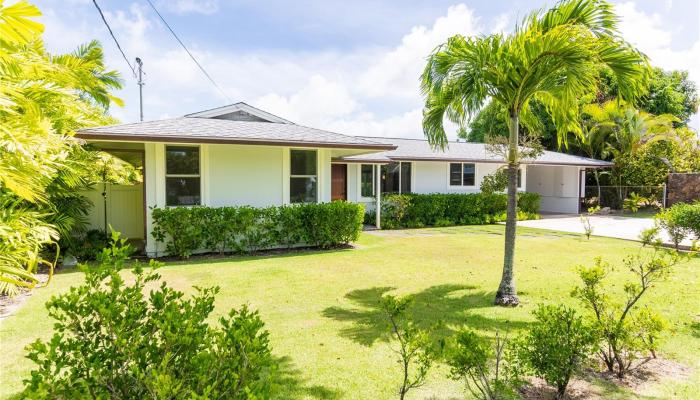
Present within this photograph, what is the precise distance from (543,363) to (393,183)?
49.9 feet

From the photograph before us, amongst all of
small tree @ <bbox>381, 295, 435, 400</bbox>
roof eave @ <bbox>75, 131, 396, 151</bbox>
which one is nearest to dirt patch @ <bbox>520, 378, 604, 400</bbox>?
small tree @ <bbox>381, 295, 435, 400</bbox>

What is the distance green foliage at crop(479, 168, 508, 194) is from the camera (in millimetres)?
13904

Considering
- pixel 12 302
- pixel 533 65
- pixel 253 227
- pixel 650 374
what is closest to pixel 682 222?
pixel 533 65

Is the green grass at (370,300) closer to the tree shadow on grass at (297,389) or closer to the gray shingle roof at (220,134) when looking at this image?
the tree shadow on grass at (297,389)

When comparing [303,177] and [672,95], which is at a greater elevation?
[672,95]

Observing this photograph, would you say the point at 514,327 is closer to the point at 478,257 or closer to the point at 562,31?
the point at 562,31

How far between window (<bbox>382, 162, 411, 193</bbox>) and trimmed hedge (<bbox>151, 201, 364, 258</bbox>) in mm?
7329

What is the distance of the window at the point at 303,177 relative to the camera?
439 inches

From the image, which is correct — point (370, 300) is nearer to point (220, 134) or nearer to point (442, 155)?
point (220, 134)

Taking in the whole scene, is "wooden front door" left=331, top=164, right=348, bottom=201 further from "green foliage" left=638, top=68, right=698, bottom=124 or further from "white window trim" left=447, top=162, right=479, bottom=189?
"green foliage" left=638, top=68, right=698, bottom=124

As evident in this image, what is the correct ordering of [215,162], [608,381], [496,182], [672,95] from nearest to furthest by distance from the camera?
[608,381], [215,162], [496,182], [672,95]

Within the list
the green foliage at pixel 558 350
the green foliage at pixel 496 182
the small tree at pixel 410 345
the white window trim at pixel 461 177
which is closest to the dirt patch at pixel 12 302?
the small tree at pixel 410 345

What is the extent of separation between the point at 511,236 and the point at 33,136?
592 cm

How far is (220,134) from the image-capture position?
32.0 ft
